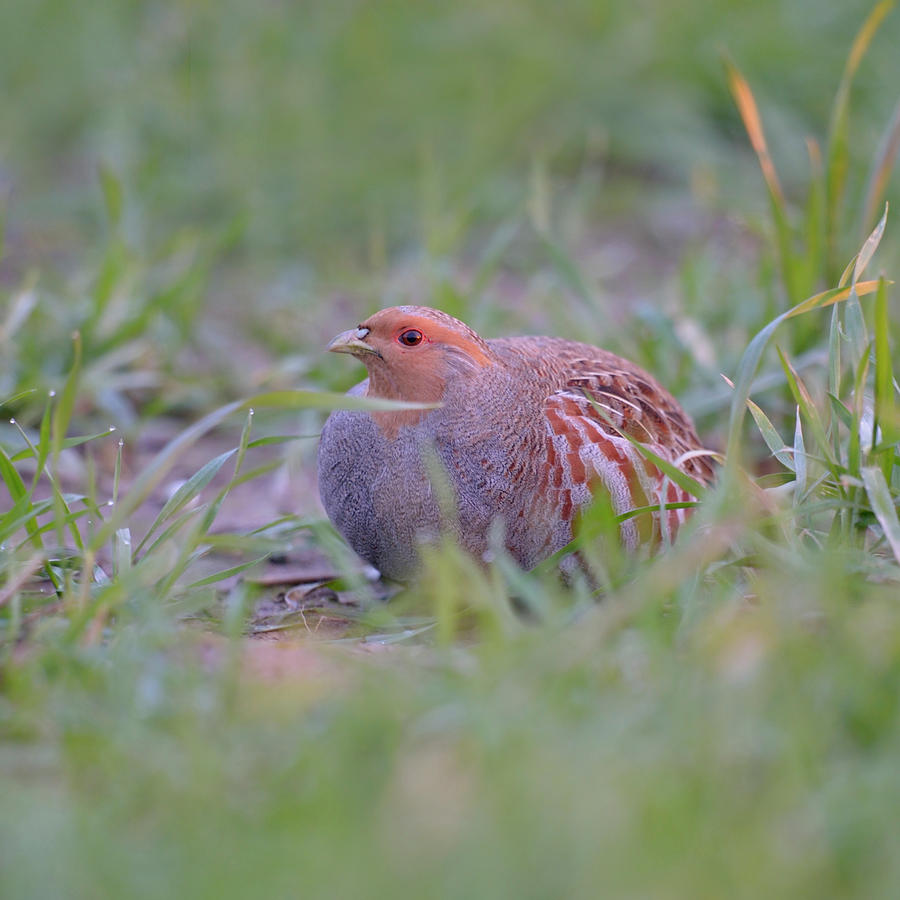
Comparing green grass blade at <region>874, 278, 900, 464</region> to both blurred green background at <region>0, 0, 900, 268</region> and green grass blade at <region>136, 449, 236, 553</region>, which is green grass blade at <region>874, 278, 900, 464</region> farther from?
blurred green background at <region>0, 0, 900, 268</region>

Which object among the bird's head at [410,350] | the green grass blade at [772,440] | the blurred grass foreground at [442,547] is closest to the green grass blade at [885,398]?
the blurred grass foreground at [442,547]

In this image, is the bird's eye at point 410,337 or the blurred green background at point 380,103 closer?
the bird's eye at point 410,337

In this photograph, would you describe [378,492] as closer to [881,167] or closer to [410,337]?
[410,337]

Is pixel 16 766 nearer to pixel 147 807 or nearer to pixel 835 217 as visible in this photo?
pixel 147 807

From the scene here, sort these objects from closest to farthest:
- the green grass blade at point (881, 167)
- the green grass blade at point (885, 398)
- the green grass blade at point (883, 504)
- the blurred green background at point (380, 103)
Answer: the green grass blade at point (883, 504), the green grass blade at point (885, 398), the green grass blade at point (881, 167), the blurred green background at point (380, 103)

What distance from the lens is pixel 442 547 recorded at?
9.37 feet

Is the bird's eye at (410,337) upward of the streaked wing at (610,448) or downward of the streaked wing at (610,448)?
upward

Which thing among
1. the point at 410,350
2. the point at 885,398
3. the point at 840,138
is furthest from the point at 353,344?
the point at 840,138

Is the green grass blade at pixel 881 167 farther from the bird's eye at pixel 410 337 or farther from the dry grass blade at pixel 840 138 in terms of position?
the bird's eye at pixel 410 337

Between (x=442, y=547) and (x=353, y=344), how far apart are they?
1.76 ft

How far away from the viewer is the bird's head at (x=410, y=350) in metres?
2.88

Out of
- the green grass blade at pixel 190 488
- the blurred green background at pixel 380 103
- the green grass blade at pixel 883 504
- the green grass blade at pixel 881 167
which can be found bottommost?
the green grass blade at pixel 883 504

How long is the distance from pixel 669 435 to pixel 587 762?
5.52 feet

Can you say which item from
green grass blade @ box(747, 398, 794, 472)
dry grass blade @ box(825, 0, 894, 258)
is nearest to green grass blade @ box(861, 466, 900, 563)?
green grass blade @ box(747, 398, 794, 472)
